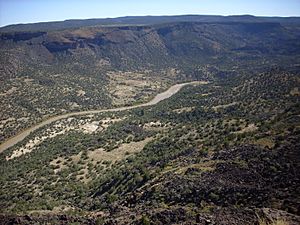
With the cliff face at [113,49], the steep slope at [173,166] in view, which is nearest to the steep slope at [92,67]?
the cliff face at [113,49]

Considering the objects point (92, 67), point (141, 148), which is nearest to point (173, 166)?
point (141, 148)

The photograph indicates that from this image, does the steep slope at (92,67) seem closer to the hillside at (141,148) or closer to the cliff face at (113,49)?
the cliff face at (113,49)

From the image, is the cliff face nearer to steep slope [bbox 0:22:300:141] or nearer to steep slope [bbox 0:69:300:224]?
steep slope [bbox 0:22:300:141]

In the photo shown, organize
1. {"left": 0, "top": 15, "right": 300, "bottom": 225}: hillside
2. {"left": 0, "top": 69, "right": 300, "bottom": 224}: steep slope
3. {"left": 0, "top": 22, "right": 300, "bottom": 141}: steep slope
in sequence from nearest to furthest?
{"left": 0, "top": 69, "right": 300, "bottom": 224}: steep slope → {"left": 0, "top": 15, "right": 300, "bottom": 225}: hillside → {"left": 0, "top": 22, "right": 300, "bottom": 141}: steep slope

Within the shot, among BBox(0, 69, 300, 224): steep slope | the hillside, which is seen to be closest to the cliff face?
the hillside

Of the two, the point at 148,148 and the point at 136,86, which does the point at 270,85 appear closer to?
the point at 148,148

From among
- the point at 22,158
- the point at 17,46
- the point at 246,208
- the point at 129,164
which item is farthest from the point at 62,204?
the point at 17,46

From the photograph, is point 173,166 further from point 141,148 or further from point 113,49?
point 113,49

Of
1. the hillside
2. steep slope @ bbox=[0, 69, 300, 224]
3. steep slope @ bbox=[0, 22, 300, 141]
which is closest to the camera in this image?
steep slope @ bbox=[0, 69, 300, 224]
